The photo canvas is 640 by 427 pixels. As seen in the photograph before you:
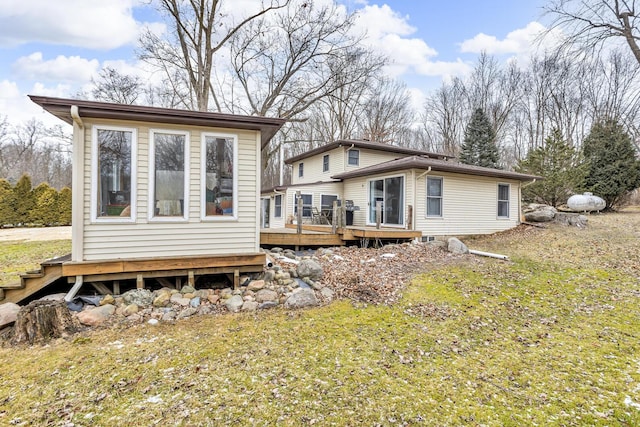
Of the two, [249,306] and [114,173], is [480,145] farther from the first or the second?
[114,173]

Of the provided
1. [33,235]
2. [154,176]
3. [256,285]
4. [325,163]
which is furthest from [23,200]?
[256,285]

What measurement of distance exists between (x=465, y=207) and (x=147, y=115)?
1058 cm

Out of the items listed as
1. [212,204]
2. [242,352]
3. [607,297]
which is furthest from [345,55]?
[242,352]

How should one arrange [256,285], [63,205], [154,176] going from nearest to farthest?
[154,176] < [256,285] < [63,205]

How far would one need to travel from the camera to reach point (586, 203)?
1564 centimetres

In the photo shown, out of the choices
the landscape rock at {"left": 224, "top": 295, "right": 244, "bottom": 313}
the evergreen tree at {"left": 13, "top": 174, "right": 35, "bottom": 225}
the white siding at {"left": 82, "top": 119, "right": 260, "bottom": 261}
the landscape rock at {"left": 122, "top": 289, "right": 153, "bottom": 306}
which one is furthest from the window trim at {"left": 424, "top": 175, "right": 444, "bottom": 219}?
the evergreen tree at {"left": 13, "top": 174, "right": 35, "bottom": 225}

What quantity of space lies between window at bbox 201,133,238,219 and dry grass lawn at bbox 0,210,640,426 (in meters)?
1.93

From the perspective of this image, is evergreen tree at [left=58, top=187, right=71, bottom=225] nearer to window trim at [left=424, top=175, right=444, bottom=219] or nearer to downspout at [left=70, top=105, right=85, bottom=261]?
downspout at [left=70, top=105, right=85, bottom=261]

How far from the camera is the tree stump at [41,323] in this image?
157 inches

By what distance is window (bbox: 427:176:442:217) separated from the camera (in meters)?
10.9

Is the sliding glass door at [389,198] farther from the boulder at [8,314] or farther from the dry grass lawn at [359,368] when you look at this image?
the boulder at [8,314]

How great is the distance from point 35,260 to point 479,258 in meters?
12.3

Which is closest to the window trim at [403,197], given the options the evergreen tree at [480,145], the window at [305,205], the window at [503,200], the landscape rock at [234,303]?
the window at [305,205]

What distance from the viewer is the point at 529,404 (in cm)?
282
